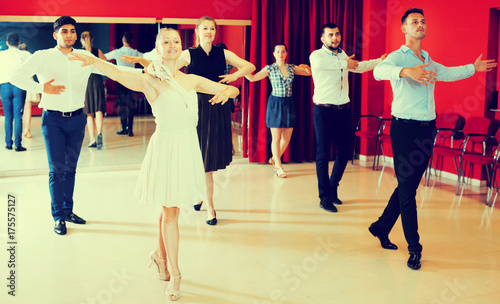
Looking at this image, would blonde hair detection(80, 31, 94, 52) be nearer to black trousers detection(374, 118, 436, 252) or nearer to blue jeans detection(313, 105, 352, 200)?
blue jeans detection(313, 105, 352, 200)

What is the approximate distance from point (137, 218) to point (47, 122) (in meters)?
1.21

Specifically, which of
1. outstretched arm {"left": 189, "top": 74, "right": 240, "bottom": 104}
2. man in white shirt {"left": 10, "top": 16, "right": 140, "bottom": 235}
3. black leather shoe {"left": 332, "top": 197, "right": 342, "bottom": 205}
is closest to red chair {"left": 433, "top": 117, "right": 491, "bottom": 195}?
black leather shoe {"left": 332, "top": 197, "right": 342, "bottom": 205}

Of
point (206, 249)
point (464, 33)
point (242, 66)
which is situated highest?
point (464, 33)

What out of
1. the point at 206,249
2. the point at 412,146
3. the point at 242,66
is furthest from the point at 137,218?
the point at 412,146

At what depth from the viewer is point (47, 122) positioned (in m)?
4.83

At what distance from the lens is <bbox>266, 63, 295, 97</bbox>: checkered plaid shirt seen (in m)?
7.34

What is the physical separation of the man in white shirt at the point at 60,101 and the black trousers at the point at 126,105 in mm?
3738

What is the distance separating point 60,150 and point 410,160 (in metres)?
2.83

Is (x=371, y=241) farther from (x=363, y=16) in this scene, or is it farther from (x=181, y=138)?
(x=363, y=16)

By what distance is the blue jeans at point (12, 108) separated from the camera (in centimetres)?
838

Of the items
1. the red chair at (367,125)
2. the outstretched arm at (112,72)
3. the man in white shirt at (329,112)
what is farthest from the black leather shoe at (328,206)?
the outstretched arm at (112,72)

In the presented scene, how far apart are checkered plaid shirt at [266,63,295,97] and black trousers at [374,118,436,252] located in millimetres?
3262

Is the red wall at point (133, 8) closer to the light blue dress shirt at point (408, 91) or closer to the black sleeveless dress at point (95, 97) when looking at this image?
the black sleeveless dress at point (95, 97)

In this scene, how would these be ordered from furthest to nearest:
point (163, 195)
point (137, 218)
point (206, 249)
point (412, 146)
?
1. point (137, 218)
2. point (206, 249)
3. point (412, 146)
4. point (163, 195)
